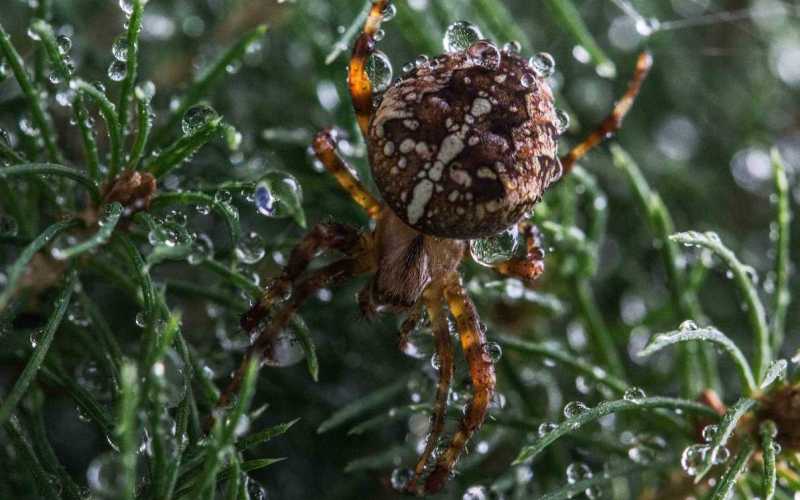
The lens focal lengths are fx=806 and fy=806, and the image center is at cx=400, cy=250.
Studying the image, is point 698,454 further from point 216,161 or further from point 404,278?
point 216,161

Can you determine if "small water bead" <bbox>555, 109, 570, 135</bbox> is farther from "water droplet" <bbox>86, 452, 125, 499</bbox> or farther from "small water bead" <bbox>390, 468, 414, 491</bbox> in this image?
"water droplet" <bbox>86, 452, 125, 499</bbox>

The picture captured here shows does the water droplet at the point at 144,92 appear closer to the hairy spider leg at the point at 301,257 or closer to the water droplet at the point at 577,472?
the hairy spider leg at the point at 301,257

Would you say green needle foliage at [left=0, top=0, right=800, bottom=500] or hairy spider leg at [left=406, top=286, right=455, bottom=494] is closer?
green needle foliage at [left=0, top=0, right=800, bottom=500]

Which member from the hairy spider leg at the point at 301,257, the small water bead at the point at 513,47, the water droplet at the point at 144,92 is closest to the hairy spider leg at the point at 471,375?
the hairy spider leg at the point at 301,257

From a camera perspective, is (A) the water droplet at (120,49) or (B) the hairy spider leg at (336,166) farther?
(B) the hairy spider leg at (336,166)

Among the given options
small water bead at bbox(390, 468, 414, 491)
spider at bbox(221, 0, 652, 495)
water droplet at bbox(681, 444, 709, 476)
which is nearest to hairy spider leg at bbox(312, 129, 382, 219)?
spider at bbox(221, 0, 652, 495)
